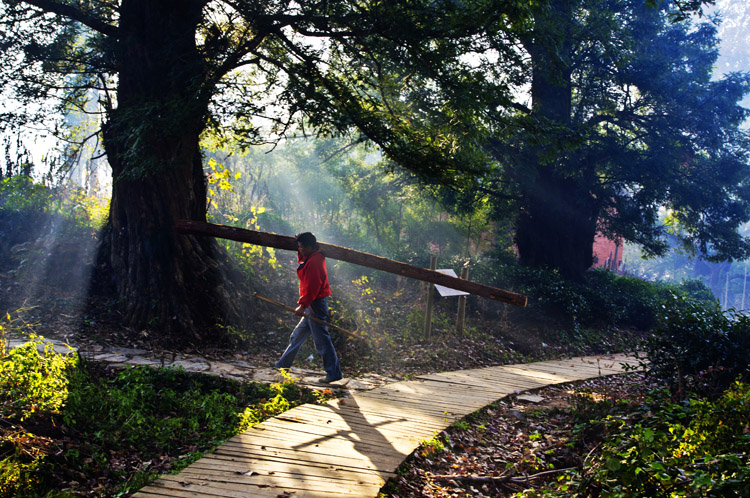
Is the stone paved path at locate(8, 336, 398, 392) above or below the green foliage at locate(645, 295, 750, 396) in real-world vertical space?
below

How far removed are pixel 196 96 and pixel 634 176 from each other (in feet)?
47.7

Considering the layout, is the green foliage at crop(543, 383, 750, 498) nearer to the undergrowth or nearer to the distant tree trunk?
the undergrowth

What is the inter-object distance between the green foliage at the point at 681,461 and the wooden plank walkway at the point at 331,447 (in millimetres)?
1479

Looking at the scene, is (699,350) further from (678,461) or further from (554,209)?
(554,209)

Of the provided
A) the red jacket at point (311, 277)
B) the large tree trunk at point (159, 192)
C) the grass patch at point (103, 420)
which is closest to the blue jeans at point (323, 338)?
the red jacket at point (311, 277)

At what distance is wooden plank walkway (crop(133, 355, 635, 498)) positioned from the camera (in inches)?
146

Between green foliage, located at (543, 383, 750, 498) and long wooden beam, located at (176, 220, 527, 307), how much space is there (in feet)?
7.06

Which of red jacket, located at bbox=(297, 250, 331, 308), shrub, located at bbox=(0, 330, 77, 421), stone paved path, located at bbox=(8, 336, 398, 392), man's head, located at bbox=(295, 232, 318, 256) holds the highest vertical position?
man's head, located at bbox=(295, 232, 318, 256)

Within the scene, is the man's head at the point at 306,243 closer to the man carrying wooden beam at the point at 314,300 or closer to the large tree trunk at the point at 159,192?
the man carrying wooden beam at the point at 314,300

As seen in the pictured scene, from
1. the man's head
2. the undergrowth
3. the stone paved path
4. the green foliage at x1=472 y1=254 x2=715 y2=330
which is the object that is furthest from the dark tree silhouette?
the green foliage at x1=472 y1=254 x2=715 y2=330

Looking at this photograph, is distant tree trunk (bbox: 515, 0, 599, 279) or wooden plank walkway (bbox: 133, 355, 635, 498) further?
distant tree trunk (bbox: 515, 0, 599, 279)

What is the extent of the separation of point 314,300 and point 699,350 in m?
5.40

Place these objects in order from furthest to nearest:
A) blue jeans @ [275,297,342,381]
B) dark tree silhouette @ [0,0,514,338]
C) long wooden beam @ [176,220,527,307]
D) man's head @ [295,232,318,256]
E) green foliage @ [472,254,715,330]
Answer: green foliage @ [472,254,715,330]
dark tree silhouette @ [0,0,514,338]
blue jeans @ [275,297,342,381]
man's head @ [295,232,318,256]
long wooden beam @ [176,220,527,307]

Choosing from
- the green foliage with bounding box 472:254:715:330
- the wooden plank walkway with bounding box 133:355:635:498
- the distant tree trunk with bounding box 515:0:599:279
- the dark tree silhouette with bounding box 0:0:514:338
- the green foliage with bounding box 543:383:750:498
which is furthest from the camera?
the distant tree trunk with bounding box 515:0:599:279
